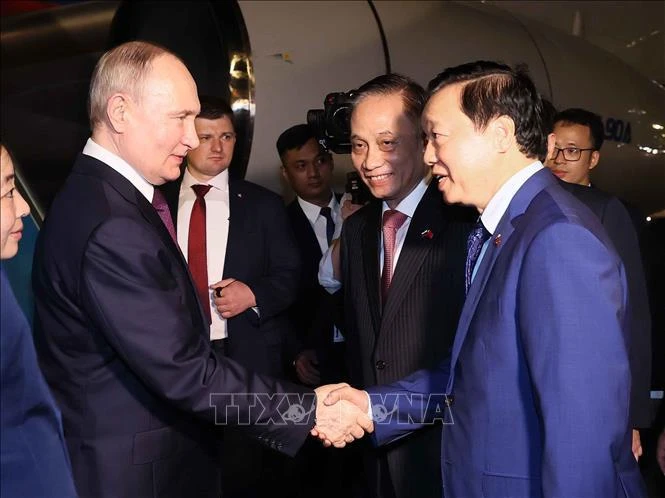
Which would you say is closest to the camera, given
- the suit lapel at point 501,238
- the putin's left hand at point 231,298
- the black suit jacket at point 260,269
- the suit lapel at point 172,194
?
the suit lapel at point 501,238

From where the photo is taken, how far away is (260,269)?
2.97 m

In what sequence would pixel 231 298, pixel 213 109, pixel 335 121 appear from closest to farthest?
pixel 335 121 < pixel 231 298 < pixel 213 109

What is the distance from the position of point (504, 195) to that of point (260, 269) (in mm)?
1578

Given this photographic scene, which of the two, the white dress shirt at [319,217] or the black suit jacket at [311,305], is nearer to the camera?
the black suit jacket at [311,305]

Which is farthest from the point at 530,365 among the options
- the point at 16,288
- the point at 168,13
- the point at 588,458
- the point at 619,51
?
the point at 619,51

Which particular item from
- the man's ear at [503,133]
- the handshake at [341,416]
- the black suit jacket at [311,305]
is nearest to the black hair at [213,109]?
the black suit jacket at [311,305]

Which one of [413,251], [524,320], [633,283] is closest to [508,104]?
[524,320]

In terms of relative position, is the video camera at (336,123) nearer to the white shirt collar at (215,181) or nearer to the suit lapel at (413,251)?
the suit lapel at (413,251)

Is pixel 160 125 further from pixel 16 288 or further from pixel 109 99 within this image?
pixel 16 288

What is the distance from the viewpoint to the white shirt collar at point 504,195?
1485mm

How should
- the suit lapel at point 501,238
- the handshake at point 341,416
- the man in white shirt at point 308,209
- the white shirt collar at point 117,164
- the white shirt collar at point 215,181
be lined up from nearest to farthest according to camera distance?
the suit lapel at point 501,238
the white shirt collar at point 117,164
the handshake at point 341,416
the white shirt collar at point 215,181
the man in white shirt at point 308,209

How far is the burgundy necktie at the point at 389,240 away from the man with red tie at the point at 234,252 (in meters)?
0.83

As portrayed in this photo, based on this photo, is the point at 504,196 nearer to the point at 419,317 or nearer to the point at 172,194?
the point at 419,317

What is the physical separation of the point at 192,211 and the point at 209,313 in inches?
14.3
